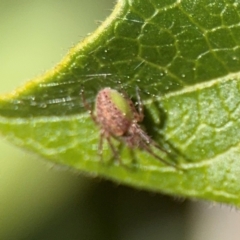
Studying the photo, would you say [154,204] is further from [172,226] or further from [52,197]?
[52,197]

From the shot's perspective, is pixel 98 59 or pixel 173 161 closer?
pixel 98 59

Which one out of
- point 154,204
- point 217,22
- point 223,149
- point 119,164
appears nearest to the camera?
point 217,22

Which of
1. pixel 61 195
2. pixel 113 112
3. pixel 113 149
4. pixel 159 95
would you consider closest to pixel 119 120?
pixel 113 112

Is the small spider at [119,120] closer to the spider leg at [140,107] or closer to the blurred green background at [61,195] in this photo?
the spider leg at [140,107]

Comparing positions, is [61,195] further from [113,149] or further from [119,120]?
[113,149]

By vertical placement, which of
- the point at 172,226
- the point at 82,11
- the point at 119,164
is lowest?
the point at 172,226

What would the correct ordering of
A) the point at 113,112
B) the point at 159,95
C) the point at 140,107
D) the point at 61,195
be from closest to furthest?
the point at 159,95, the point at 140,107, the point at 113,112, the point at 61,195

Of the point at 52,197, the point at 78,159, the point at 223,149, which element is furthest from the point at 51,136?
the point at 52,197
